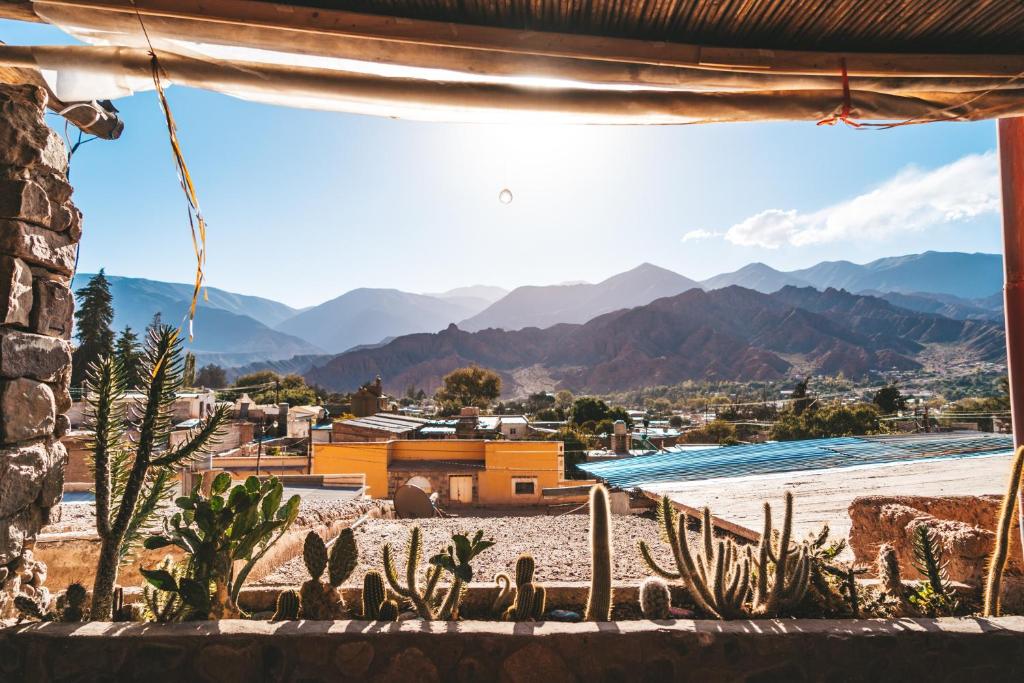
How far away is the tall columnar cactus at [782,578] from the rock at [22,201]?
3.03 m

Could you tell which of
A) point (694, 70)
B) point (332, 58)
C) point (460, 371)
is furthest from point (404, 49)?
point (460, 371)

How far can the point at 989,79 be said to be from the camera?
217cm

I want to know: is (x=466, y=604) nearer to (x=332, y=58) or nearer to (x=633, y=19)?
(x=332, y=58)

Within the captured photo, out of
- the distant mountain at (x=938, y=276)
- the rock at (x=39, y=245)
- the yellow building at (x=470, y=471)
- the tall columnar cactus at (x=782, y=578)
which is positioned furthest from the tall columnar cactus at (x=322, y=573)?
the distant mountain at (x=938, y=276)

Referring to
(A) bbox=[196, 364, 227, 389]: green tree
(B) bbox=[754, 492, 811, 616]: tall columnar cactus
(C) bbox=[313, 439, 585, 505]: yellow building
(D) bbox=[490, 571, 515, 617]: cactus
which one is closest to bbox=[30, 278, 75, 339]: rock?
(D) bbox=[490, 571, 515, 617]: cactus

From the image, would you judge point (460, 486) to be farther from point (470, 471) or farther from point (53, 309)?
point (53, 309)

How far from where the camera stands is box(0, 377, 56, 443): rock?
1.85m

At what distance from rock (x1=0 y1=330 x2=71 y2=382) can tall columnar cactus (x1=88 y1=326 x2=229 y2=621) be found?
143 mm

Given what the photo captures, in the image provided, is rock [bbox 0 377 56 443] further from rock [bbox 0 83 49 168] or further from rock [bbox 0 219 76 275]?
rock [bbox 0 83 49 168]

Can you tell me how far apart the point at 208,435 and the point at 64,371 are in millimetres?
693

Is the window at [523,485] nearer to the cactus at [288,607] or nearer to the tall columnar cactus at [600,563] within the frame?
the tall columnar cactus at [600,563]

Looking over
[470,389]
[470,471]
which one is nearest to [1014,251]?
[470,471]

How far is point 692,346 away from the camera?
9206 cm

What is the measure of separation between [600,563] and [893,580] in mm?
1264
